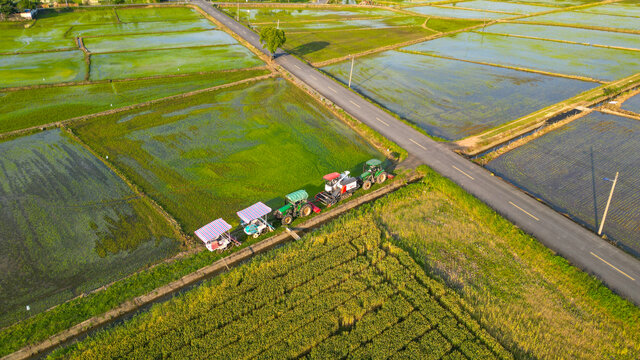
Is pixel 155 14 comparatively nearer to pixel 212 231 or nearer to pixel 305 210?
pixel 305 210

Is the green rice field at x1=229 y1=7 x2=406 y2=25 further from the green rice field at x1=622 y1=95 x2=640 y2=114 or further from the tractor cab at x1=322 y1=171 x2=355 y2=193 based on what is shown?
the tractor cab at x1=322 y1=171 x2=355 y2=193

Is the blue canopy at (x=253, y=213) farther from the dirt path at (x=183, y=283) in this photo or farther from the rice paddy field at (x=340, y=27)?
the rice paddy field at (x=340, y=27)

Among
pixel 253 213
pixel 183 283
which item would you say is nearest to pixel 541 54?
pixel 253 213

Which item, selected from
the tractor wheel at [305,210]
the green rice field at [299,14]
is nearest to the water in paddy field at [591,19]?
the green rice field at [299,14]

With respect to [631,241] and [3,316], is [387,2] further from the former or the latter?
[3,316]

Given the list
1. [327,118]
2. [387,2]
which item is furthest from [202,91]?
[387,2]

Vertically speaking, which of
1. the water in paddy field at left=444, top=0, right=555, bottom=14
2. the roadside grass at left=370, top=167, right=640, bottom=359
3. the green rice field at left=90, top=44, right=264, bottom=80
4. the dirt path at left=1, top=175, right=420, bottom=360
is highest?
the water in paddy field at left=444, top=0, right=555, bottom=14

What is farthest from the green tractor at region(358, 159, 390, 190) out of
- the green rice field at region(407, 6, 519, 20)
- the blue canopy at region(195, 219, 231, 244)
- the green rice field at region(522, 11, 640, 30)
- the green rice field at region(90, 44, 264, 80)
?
the green rice field at region(522, 11, 640, 30)
